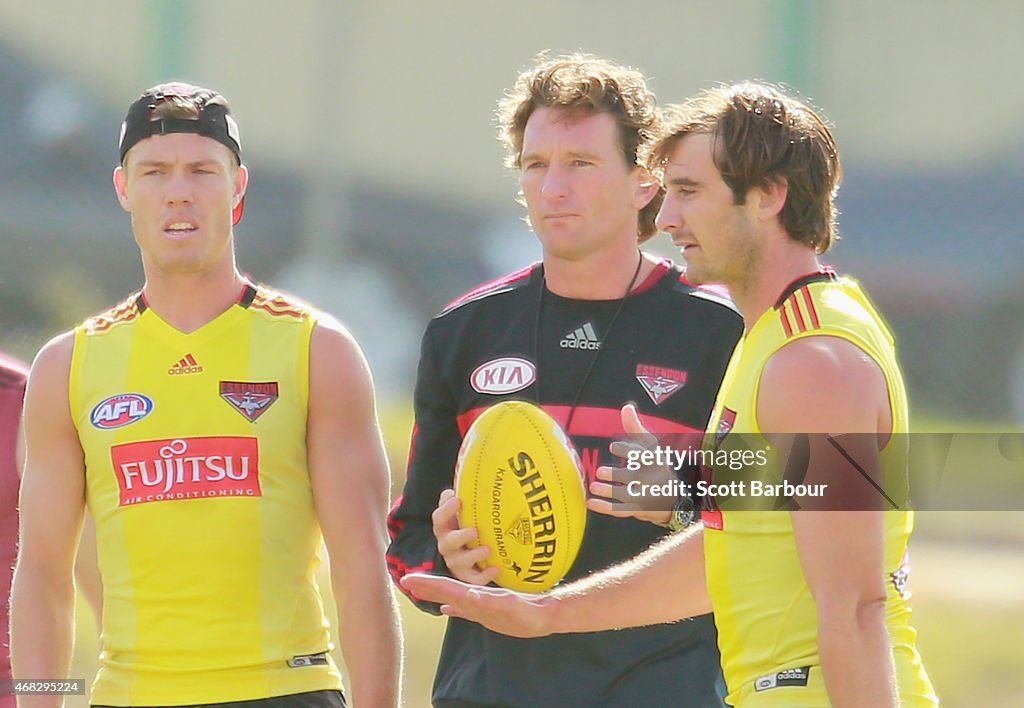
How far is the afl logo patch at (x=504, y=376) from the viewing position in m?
3.04

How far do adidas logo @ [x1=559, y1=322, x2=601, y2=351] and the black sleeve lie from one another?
0.29 meters

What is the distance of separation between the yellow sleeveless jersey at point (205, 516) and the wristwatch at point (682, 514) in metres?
0.77

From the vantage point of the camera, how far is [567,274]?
10.3 ft

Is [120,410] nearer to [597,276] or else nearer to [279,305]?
[279,305]

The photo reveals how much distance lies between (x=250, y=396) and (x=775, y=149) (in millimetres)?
1223

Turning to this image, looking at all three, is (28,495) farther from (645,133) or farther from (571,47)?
(571,47)

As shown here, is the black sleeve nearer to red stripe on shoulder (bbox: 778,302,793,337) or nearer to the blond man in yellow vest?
the blond man in yellow vest

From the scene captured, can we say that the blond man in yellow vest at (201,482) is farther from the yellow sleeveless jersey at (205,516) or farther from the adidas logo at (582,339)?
the adidas logo at (582,339)

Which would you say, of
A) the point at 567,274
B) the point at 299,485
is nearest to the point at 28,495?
the point at 299,485

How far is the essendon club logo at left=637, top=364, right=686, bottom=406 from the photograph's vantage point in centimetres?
298

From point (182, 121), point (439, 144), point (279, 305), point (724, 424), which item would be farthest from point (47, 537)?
point (439, 144)

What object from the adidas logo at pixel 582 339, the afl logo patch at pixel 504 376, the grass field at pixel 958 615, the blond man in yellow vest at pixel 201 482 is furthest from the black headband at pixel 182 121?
the grass field at pixel 958 615

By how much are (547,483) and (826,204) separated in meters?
0.75

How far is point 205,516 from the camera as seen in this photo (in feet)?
9.52
